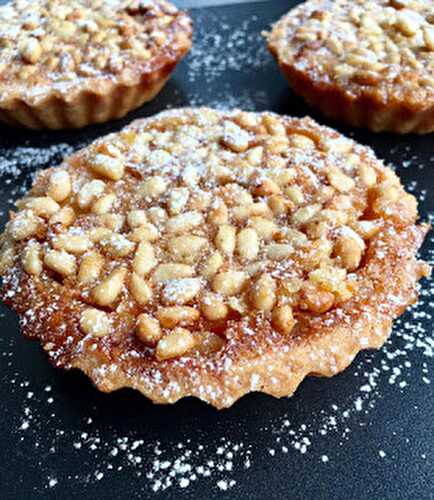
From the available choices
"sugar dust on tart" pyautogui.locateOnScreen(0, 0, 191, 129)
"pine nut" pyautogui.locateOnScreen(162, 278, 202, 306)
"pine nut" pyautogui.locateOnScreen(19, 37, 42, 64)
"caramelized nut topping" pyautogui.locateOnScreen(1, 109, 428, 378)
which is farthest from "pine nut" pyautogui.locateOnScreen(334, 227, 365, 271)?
"pine nut" pyautogui.locateOnScreen(19, 37, 42, 64)

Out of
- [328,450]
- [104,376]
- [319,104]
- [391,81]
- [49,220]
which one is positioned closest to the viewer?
[104,376]

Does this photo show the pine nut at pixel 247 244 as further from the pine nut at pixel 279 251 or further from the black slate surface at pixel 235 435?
the black slate surface at pixel 235 435

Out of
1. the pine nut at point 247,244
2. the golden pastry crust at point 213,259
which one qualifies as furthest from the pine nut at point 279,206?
the pine nut at point 247,244

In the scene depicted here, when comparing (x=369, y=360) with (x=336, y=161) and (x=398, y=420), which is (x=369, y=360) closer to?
(x=398, y=420)

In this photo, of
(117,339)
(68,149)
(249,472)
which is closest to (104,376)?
(117,339)

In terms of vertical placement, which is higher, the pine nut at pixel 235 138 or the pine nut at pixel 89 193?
the pine nut at pixel 235 138

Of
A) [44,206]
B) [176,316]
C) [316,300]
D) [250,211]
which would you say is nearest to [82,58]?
[44,206]

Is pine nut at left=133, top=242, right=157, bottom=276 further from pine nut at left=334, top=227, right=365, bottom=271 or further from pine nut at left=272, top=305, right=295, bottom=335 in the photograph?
pine nut at left=334, top=227, right=365, bottom=271
